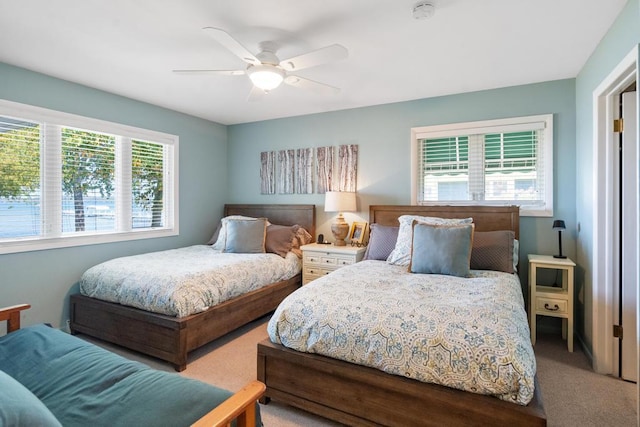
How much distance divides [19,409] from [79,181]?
322cm

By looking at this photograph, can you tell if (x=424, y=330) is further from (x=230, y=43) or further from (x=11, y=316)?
(x=11, y=316)

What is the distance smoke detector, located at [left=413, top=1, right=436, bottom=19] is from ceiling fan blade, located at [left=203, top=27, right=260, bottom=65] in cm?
110

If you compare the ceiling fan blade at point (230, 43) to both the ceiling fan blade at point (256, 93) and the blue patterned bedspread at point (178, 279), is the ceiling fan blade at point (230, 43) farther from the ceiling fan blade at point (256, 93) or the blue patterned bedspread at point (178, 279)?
the blue patterned bedspread at point (178, 279)

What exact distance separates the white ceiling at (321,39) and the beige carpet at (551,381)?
2.54m

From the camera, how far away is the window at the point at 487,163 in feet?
11.0

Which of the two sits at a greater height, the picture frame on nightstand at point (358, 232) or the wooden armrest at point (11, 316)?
the picture frame on nightstand at point (358, 232)

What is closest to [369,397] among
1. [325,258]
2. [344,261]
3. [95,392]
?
[95,392]

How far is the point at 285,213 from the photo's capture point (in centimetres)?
461

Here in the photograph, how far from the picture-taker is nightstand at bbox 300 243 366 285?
3740 millimetres

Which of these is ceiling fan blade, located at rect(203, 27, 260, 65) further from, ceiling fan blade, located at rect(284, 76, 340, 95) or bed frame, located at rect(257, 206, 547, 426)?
bed frame, located at rect(257, 206, 547, 426)

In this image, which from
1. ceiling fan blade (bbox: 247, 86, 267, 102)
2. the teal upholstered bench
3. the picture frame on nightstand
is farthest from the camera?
the picture frame on nightstand

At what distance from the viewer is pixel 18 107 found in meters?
2.91

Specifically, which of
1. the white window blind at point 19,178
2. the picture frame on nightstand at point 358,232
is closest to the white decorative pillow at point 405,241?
the picture frame on nightstand at point 358,232

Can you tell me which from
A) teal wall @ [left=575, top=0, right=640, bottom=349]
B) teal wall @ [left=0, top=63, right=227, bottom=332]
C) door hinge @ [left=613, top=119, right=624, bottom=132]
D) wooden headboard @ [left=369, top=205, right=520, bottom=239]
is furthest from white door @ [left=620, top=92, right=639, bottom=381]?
teal wall @ [left=0, top=63, right=227, bottom=332]
